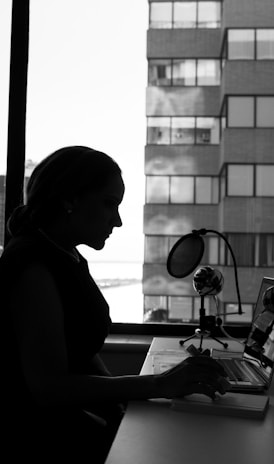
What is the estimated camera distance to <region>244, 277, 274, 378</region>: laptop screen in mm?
1514

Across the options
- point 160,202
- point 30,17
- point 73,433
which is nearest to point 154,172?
point 160,202

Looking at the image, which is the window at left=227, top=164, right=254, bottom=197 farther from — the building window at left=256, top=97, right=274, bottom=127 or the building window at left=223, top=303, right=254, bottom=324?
the building window at left=223, top=303, right=254, bottom=324

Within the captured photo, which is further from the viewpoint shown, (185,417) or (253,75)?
(253,75)

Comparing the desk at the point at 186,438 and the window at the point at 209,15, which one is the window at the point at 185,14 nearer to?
the window at the point at 209,15

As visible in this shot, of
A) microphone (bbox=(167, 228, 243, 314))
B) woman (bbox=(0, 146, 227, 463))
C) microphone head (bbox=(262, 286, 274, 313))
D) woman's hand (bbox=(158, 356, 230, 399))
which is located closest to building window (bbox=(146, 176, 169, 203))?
microphone (bbox=(167, 228, 243, 314))

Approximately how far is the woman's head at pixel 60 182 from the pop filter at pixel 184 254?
2.56ft

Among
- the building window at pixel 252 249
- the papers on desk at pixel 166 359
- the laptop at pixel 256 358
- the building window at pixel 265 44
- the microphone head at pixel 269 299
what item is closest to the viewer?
the laptop at pixel 256 358

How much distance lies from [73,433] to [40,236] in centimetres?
46

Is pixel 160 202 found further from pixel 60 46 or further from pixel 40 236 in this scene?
pixel 40 236

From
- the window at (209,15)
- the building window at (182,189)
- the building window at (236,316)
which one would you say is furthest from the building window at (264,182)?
the window at (209,15)

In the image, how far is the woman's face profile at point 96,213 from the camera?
130 centimetres

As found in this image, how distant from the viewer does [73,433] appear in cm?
114

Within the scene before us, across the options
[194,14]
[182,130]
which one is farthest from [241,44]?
[182,130]

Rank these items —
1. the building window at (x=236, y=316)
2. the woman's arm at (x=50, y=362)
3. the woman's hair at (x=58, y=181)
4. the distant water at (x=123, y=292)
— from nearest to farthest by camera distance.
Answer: the woman's arm at (x=50, y=362) < the woman's hair at (x=58, y=181) < the building window at (x=236, y=316) < the distant water at (x=123, y=292)
